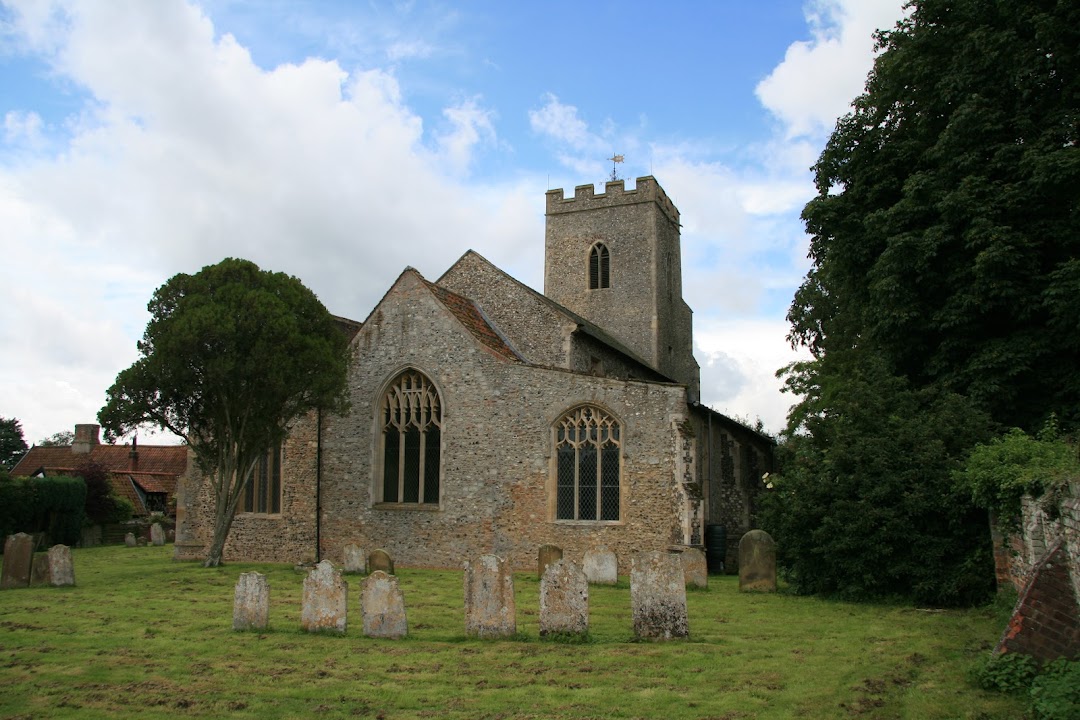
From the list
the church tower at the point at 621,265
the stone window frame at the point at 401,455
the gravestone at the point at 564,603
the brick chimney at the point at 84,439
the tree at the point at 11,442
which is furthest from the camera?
the tree at the point at 11,442

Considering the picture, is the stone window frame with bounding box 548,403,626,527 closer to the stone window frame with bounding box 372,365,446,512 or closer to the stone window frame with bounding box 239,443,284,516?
the stone window frame with bounding box 372,365,446,512

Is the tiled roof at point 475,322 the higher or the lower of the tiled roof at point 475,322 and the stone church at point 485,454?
the higher

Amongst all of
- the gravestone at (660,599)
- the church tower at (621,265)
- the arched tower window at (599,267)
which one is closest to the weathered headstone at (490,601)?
the gravestone at (660,599)

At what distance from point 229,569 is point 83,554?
11.4 metres

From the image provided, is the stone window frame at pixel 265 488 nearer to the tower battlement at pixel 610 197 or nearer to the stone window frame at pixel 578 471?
the stone window frame at pixel 578 471

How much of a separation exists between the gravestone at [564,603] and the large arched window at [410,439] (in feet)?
36.9

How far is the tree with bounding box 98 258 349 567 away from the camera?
17.9m

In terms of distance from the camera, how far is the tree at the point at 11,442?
70.0 m

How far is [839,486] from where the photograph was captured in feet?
47.6

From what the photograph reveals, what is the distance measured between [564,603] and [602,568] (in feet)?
21.0

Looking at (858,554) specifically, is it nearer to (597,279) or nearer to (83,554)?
(597,279)

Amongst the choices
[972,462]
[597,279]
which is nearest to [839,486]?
[972,462]

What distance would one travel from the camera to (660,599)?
9.92 meters

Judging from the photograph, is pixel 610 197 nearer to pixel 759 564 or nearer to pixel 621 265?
pixel 621 265
